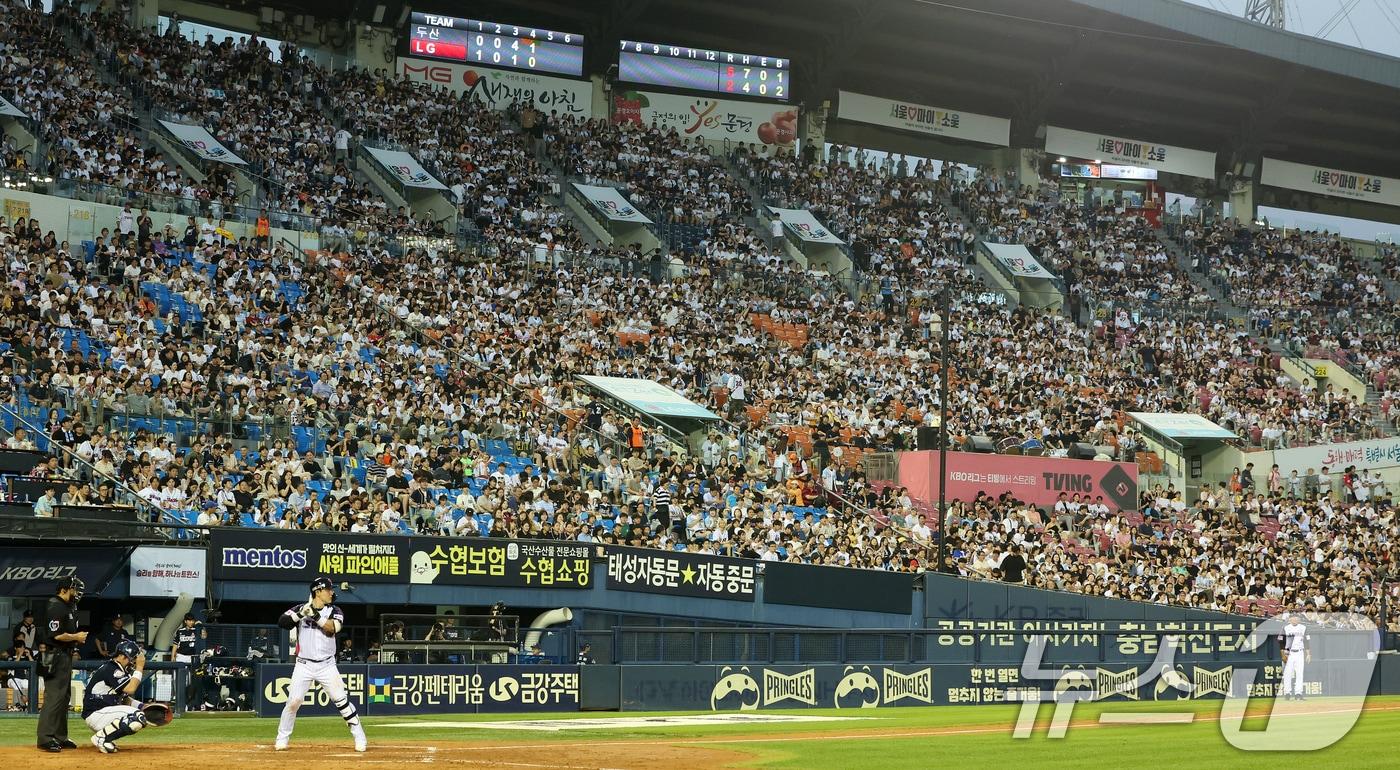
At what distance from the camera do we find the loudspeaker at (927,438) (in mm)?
36688

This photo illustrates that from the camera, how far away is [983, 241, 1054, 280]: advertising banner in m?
51.8

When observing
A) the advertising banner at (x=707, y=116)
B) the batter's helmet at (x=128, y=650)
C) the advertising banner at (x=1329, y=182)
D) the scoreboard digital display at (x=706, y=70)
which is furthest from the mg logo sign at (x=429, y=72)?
Result: the batter's helmet at (x=128, y=650)

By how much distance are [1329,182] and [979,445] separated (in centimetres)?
3702

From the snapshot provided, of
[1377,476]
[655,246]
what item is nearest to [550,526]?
[655,246]

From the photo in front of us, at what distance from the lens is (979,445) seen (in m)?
38.2

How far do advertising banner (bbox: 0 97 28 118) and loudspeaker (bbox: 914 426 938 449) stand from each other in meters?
22.3

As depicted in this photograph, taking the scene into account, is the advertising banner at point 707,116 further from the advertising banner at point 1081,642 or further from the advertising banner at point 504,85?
the advertising banner at point 1081,642

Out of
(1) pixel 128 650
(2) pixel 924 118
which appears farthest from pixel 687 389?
(2) pixel 924 118

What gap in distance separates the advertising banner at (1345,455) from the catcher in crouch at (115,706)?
119ft

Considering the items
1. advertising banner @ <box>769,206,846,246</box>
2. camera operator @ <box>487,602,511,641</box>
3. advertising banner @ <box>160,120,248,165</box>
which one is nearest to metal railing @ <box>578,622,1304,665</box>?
camera operator @ <box>487,602,511,641</box>

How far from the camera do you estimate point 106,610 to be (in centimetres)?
2492

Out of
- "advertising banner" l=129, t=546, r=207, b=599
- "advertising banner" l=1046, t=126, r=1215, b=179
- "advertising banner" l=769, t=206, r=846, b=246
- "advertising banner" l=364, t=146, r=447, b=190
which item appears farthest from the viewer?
"advertising banner" l=1046, t=126, r=1215, b=179

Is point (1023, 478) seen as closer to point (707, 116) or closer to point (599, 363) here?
point (599, 363)

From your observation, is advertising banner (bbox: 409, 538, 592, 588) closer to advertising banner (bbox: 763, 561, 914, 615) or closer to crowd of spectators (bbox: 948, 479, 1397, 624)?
advertising banner (bbox: 763, 561, 914, 615)
